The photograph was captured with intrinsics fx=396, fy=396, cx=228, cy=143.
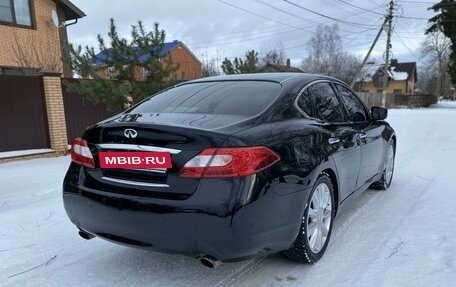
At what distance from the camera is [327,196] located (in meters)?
3.30

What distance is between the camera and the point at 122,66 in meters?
8.29

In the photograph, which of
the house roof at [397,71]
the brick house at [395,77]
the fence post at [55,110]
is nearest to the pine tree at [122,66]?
the fence post at [55,110]

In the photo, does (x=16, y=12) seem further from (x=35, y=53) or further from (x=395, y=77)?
(x=395, y=77)

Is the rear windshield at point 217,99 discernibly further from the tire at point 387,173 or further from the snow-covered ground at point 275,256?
the tire at point 387,173

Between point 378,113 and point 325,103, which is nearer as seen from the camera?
point 325,103

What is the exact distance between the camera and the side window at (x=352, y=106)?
A: 420cm

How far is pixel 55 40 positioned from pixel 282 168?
1618cm

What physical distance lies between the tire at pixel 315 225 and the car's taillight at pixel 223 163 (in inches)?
29.0

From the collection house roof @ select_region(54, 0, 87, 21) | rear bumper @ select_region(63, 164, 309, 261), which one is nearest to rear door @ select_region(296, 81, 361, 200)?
rear bumper @ select_region(63, 164, 309, 261)

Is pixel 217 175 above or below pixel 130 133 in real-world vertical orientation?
below

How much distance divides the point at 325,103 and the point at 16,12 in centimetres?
1501

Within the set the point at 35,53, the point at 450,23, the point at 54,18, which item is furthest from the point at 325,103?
the point at 450,23

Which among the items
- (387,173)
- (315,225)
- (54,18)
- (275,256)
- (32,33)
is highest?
(54,18)

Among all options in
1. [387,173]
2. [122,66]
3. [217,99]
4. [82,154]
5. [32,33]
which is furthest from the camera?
[32,33]
